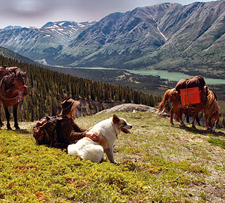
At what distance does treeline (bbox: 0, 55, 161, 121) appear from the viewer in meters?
39.2

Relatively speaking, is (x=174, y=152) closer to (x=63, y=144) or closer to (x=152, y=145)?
(x=152, y=145)

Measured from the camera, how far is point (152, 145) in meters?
9.16

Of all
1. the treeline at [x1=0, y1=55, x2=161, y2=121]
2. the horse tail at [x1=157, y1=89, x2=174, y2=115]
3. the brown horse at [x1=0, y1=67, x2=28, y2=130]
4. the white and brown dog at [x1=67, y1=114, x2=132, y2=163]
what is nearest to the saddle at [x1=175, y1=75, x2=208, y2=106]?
the horse tail at [x1=157, y1=89, x2=174, y2=115]

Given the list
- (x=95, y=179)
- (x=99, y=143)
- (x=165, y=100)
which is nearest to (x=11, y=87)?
(x=99, y=143)

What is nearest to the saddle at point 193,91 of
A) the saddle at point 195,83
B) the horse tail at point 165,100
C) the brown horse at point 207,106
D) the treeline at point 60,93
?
the saddle at point 195,83

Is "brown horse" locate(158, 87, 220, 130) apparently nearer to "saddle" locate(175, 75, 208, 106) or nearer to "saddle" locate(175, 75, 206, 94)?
"saddle" locate(175, 75, 208, 106)

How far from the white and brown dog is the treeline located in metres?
33.0

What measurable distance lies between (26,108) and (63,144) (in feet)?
114

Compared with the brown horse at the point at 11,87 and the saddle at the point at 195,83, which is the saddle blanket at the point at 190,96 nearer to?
the saddle at the point at 195,83

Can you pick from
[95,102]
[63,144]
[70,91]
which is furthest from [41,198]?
[70,91]

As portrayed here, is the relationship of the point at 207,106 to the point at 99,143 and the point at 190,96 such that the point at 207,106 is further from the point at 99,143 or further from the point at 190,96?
the point at 99,143

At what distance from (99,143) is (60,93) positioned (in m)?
43.2

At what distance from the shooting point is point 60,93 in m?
46.7

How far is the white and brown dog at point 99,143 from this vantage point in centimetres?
539
